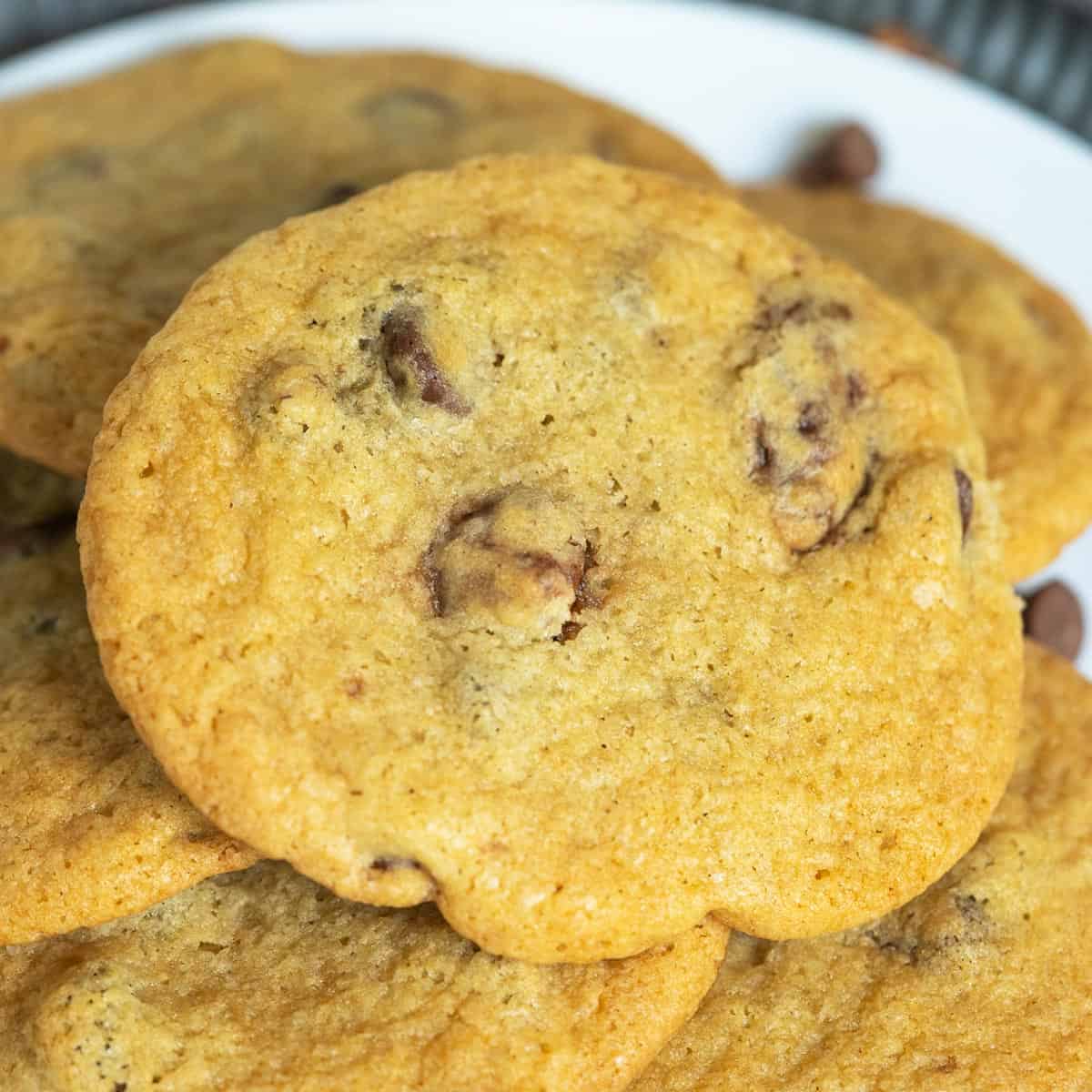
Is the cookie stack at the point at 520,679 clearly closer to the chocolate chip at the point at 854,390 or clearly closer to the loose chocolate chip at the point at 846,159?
the chocolate chip at the point at 854,390

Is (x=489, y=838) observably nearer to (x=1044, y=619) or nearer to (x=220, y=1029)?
(x=220, y=1029)

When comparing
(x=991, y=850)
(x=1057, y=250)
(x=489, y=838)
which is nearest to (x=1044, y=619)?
(x=991, y=850)

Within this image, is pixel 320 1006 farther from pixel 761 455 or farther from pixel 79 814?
pixel 761 455

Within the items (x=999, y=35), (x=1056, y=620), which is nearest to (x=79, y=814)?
(x=1056, y=620)

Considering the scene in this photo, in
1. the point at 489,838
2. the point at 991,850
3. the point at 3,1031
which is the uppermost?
the point at 489,838

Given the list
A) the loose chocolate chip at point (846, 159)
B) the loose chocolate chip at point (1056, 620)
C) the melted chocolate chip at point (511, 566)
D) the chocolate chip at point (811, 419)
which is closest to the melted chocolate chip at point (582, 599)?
the melted chocolate chip at point (511, 566)

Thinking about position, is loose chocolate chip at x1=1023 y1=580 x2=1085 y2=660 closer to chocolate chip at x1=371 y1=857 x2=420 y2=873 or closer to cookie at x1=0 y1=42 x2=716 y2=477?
cookie at x1=0 y1=42 x2=716 y2=477
